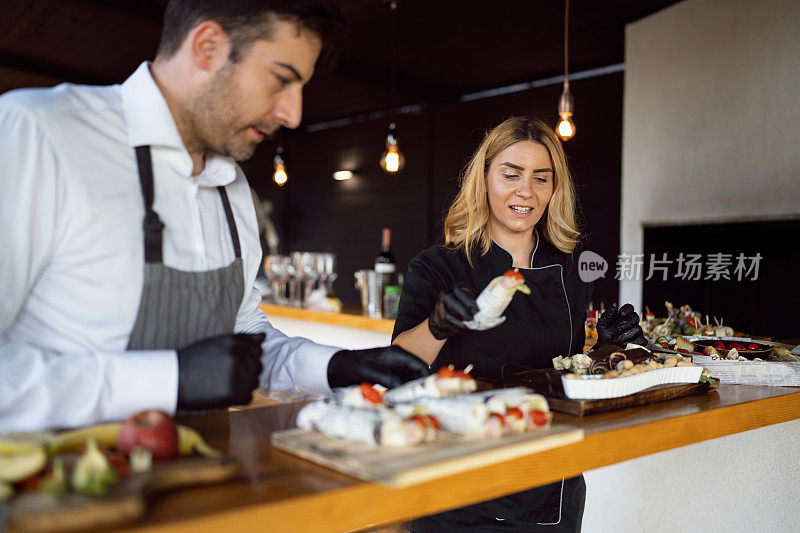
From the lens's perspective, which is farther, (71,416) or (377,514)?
(71,416)

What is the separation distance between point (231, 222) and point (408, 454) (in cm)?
74

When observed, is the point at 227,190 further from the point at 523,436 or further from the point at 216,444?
the point at 523,436

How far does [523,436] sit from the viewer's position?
1108 mm

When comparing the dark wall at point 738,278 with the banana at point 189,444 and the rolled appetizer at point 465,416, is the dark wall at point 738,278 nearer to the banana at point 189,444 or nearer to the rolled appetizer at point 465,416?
the rolled appetizer at point 465,416

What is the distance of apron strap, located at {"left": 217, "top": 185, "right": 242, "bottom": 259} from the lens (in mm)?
1466

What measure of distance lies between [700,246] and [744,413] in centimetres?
349

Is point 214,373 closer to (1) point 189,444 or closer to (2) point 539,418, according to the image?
(1) point 189,444

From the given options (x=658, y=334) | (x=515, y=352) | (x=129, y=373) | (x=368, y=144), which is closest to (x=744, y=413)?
(x=515, y=352)

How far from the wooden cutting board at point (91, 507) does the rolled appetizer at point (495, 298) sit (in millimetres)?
726

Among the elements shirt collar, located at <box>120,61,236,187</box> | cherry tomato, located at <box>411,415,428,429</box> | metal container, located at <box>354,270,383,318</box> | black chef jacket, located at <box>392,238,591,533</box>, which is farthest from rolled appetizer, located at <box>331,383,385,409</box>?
metal container, located at <box>354,270,383,318</box>

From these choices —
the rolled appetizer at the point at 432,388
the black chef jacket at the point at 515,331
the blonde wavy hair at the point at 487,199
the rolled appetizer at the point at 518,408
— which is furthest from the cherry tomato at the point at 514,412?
the blonde wavy hair at the point at 487,199

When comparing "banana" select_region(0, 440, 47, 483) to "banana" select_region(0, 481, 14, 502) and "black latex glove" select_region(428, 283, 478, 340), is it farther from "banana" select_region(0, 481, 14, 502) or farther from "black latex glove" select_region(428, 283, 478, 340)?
"black latex glove" select_region(428, 283, 478, 340)

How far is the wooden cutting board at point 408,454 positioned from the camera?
3.06 feet

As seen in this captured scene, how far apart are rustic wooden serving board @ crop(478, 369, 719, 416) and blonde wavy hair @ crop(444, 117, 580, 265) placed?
0.48 metres
